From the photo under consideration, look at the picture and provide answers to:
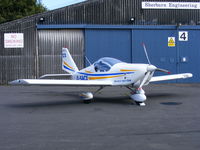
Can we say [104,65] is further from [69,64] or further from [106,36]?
[106,36]

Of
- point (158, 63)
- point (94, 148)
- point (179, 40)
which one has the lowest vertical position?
point (94, 148)

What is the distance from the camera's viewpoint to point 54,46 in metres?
20.2

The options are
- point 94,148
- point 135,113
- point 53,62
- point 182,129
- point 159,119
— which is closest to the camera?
point 94,148

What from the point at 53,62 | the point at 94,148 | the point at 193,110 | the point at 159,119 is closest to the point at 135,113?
the point at 159,119

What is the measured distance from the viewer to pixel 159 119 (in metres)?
8.31

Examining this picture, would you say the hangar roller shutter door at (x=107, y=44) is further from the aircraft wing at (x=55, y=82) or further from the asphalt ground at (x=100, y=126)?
the aircraft wing at (x=55, y=82)

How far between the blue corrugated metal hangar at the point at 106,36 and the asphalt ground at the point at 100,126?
8.87 m

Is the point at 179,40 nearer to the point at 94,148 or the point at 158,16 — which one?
the point at 158,16

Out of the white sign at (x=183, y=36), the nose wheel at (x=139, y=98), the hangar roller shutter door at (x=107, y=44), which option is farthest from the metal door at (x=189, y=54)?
the nose wheel at (x=139, y=98)

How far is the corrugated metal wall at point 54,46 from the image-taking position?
2023 cm

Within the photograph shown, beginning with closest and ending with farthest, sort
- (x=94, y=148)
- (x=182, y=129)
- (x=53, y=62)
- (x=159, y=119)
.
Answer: (x=94, y=148), (x=182, y=129), (x=159, y=119), (x=53, y=62)

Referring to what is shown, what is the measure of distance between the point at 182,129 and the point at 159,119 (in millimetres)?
1313

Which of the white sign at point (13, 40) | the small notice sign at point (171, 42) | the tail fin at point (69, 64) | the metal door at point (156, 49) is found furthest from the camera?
the small notice sign at point (171, 42)

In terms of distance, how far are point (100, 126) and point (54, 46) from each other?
13.5 metres
